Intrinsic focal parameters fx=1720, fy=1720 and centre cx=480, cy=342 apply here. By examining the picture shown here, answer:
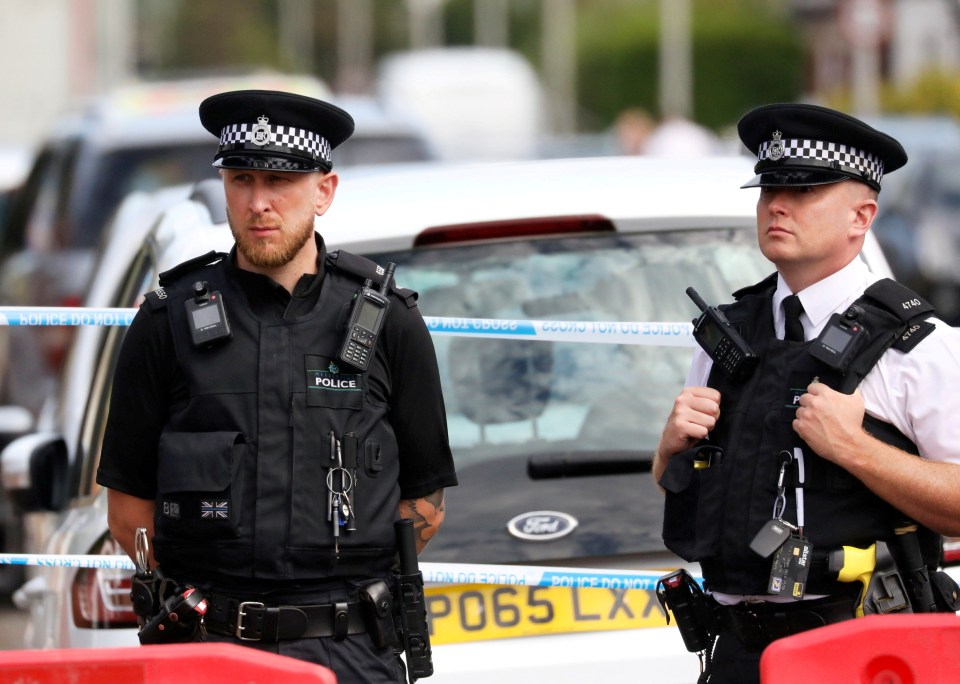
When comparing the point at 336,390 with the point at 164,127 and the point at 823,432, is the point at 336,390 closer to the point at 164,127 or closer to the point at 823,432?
the point at 823,432

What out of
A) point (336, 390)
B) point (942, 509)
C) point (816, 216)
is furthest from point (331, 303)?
point (942, 509)

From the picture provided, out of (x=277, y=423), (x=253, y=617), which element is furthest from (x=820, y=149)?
(x=253, y=617)

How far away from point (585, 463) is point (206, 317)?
106 cm

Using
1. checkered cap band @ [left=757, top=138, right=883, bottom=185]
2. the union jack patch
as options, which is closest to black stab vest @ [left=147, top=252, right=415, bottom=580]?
the union jack patch

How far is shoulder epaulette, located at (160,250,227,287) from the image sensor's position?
3590 millimetres

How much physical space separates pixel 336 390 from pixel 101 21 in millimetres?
37686

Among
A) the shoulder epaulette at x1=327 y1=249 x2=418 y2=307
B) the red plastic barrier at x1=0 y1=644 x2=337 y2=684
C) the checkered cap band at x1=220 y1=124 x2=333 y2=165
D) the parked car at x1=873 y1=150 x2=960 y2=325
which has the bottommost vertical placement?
the parked car at x1=873 y1=150 x2=960 y2=325

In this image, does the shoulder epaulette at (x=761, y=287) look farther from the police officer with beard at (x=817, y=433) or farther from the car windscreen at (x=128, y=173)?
the car windscreen at (x=128, y=173)

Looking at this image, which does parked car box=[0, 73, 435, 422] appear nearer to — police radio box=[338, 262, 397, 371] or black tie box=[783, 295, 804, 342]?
police radio box=[338, 262, 397, 371]

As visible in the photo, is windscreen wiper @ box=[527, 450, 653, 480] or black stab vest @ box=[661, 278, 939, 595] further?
windscreen wiper @ box=[527, 450, 653, 480]

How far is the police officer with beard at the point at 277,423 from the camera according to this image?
11.1 feet

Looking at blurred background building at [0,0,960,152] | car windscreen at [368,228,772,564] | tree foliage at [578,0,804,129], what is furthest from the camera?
tree foliage at [578,0,804,129]

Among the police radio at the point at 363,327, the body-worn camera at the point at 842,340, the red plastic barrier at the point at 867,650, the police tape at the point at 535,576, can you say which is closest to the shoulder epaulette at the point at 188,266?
the police radio at the point at 363,327

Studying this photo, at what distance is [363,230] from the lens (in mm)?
4172
